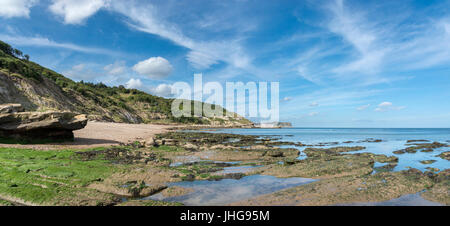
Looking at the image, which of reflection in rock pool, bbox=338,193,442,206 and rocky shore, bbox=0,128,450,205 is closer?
rocky shore, bbox=0,128,450,205

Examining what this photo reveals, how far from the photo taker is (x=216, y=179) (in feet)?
40.1

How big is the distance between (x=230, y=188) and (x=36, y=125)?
56.7 feet

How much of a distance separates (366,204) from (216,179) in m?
7.09

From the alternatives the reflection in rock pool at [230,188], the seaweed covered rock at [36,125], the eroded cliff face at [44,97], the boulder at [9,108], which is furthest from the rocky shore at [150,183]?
the eroded cliff face at [44,97]

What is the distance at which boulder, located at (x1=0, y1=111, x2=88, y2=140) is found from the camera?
17.2 m

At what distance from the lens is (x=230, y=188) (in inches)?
423

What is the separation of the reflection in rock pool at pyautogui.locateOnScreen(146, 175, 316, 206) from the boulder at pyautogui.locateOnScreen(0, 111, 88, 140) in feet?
46.9

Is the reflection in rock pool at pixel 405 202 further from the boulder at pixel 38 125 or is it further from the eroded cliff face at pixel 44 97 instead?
the eroded cliff face at pixel 44 97

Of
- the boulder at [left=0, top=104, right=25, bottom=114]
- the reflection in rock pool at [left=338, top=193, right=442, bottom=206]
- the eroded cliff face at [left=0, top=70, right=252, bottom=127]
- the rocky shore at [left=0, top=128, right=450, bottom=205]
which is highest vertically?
the eroded cliff face at [left=0, top=70, right=252, bottom=127]

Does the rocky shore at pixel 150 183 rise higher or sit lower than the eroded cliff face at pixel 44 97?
lower

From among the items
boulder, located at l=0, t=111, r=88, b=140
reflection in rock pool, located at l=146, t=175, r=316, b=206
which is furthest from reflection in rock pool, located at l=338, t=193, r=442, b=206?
boulder, located at l=0, t=111, r=88, b=140

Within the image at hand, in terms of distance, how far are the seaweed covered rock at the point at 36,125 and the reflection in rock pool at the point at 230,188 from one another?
46.9 ft

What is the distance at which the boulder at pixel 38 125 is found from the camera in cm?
1716

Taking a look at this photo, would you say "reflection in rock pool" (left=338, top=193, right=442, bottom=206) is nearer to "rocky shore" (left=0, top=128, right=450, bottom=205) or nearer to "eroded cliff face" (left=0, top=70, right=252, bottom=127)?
"rocky shore" (left=0, top=128, right=450, bottom=205)
